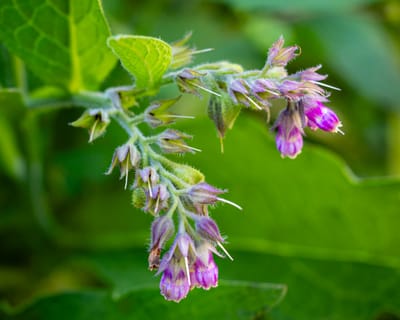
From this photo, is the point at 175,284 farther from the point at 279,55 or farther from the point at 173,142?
the point at 279,55

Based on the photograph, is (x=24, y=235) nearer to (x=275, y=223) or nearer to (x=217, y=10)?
(x=275, y=223)

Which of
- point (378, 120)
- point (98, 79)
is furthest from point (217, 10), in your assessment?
point (98, 79)

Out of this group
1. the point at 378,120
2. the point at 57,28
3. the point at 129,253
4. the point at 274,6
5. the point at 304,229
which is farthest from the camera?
the point at 378,120

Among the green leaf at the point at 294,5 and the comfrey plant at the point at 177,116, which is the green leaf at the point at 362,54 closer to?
the green leaf at the point at 294,5

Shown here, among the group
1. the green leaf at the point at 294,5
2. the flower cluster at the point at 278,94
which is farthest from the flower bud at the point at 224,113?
the green leaf at the point at 294,5

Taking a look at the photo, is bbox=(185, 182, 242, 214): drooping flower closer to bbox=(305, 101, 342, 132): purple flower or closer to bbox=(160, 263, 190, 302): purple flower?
bbox=(160, 263, 190, 302): purple flower

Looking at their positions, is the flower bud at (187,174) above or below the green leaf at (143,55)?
below

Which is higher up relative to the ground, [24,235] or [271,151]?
[271,151]

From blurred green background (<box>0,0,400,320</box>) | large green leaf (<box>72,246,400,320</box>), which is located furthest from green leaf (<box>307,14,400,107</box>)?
large green leaf (<box>72,246,400,320</box>)
